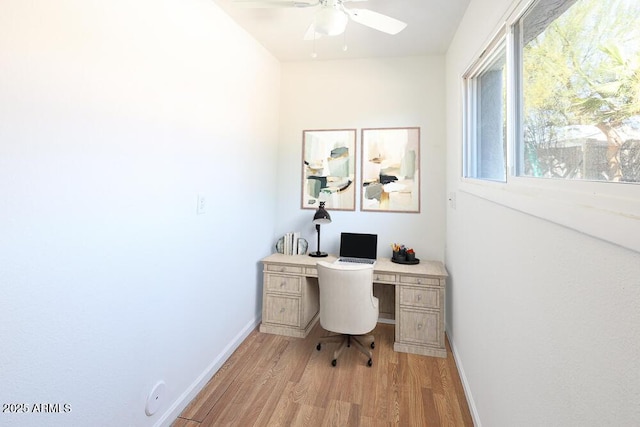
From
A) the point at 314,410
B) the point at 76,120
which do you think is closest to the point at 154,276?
the point at 76,120

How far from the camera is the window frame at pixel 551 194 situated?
0.61m

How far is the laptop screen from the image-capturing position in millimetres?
2852

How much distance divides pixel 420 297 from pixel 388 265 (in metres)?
0.39

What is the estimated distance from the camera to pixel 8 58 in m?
0.92

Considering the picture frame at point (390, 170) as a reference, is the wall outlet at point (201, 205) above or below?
below

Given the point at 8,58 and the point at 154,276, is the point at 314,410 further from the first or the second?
the point at 8,58

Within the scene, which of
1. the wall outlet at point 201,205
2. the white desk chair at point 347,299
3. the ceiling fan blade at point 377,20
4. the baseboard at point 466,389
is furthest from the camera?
the white desk chair at point 347,299

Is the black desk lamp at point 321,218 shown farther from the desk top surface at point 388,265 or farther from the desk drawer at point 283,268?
the desk drawer at point 283,268

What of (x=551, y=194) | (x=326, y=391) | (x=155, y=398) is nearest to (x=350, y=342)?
(x=326, y=391)

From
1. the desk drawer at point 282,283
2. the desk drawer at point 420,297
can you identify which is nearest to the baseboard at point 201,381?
the desk drawer at point 282,283

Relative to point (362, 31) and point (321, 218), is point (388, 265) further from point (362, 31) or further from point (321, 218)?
point (362, 31)

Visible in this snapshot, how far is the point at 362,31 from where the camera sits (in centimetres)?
245

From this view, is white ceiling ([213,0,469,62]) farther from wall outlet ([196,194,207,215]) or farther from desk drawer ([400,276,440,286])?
desk drawer ([400,276,440,286])

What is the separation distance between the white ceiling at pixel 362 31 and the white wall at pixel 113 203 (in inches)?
10.7
